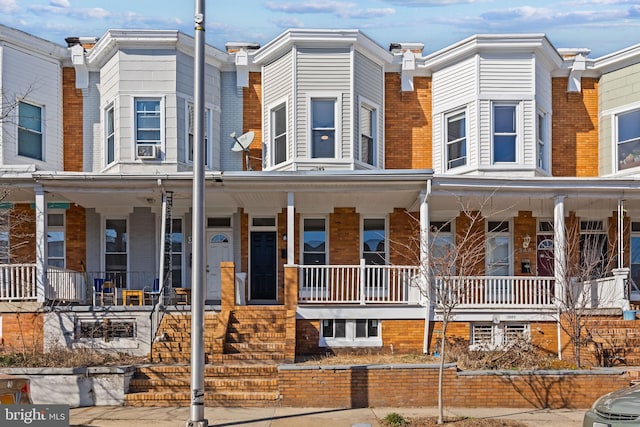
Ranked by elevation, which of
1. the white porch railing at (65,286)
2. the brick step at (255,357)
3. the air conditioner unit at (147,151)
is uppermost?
the air conditioner unit at (147,151)

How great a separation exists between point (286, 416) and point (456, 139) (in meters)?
10.2

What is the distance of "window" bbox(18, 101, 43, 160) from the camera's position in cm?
1708

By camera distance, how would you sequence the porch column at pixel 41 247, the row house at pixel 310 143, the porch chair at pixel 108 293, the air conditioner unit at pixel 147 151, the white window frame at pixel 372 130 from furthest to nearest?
the white window frame at pixel 372 130, the row house at pixel 310 143, the air conditioner unit at pixel 147 151, the porch chair at pixel 108 293, the porch column at pixel 41 247

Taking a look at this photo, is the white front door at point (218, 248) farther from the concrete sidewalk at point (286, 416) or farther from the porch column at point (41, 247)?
the concrete sidewalk at point (286, 416)

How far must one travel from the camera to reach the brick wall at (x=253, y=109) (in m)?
18.2

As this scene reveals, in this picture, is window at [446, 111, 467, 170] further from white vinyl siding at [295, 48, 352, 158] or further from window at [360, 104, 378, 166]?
white vinyl siding at [295, 48, 352, 158]

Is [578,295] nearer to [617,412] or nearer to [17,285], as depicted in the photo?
[617,412]

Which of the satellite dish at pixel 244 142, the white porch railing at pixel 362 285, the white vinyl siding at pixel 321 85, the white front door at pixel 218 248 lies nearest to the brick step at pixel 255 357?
the white porch railing at pixel 362 285

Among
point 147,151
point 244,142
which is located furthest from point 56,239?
point 244,142

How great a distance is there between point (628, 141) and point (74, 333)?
15.2m

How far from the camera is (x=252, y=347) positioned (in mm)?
13039

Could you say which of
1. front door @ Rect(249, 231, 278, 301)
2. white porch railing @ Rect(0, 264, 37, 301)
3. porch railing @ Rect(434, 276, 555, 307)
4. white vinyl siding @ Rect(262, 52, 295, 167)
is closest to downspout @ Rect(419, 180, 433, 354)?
porch railing @ Rect(434, 276, 555, 307)

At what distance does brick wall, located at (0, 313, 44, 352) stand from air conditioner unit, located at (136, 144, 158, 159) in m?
4.90

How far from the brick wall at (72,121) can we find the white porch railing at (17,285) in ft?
13.9
